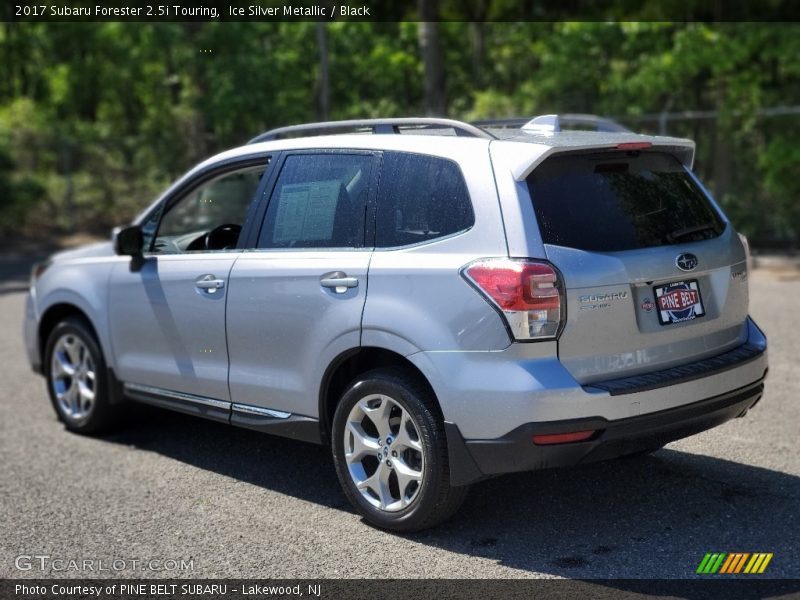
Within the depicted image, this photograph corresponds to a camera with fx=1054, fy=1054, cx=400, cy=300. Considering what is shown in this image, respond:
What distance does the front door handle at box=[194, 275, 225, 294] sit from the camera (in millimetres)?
5629

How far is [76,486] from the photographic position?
5.84 m

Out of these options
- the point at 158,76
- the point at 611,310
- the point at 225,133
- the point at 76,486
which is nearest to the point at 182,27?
the point at 225,133

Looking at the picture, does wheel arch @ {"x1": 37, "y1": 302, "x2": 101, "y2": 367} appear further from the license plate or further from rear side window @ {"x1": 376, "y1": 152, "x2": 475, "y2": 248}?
the license plate

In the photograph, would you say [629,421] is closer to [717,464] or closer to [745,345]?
[745,345]

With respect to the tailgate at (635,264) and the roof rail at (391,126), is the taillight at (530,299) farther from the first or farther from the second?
the roof rail at (391,126)

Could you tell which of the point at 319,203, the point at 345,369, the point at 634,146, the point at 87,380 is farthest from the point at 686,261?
the point at 87,380

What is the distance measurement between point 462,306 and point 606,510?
4.63ft

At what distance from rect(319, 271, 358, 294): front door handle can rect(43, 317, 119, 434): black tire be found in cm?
225

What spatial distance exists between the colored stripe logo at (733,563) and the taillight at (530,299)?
1.15 metres

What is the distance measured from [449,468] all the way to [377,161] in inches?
59.9

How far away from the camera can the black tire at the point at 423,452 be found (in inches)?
182

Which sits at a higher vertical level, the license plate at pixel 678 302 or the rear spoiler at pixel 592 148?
the rear spoiler at pixel 592 148

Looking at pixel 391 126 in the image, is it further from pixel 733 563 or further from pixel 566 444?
pixel 733 563

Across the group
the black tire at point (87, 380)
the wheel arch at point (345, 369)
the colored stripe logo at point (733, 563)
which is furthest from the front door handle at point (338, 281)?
the black tire at point (87, 380)
